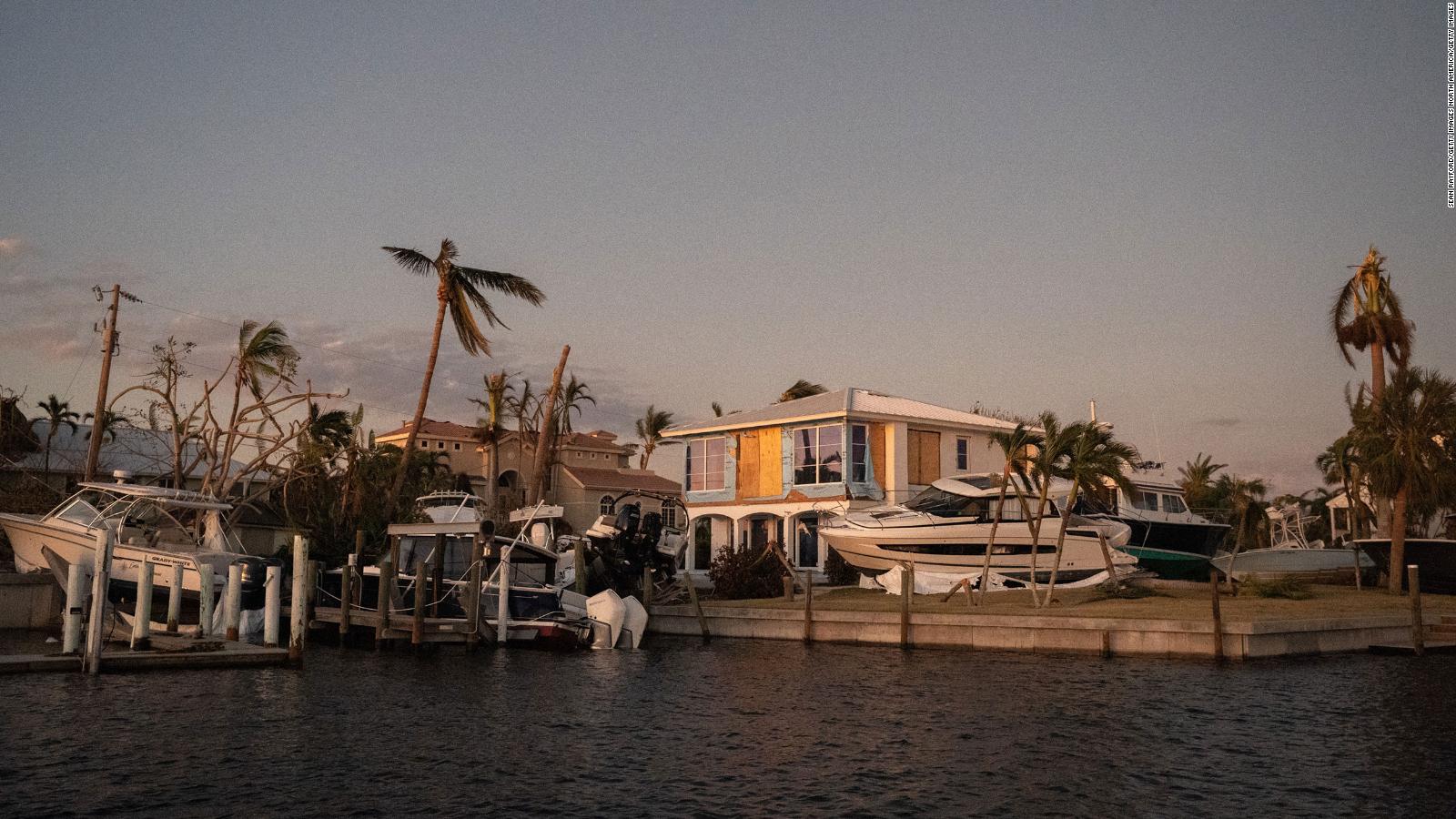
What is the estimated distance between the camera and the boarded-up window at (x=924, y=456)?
4000 cm

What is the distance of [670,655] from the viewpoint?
2673 centimetres

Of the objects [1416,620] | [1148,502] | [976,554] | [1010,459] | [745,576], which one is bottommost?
[1416,620]

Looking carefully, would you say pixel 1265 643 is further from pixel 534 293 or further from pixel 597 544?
pixel 534 293

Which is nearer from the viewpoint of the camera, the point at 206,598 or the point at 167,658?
the point at 167,658

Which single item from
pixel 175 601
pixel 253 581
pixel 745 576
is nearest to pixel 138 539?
pixel 253 581

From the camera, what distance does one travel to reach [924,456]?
132ft

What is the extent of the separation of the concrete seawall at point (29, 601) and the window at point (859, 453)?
24133 millimetres

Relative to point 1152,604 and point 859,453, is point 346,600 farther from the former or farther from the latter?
point 1152,604

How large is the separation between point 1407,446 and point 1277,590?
5488 mm

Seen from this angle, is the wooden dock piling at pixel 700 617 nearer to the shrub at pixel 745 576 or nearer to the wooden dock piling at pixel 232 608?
the shrub at pixel 745 576

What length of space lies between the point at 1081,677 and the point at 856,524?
44.7ft

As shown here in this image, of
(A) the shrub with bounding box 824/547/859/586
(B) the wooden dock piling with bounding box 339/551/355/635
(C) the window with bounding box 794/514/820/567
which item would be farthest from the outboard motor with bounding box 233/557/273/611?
(C) the window with bounding box 794/514/820/567

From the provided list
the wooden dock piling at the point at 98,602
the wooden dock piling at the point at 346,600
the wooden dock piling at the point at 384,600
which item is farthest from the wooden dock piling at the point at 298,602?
the wooden dock piling at the point at 346,600

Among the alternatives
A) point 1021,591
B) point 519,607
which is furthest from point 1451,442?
point 519,607
